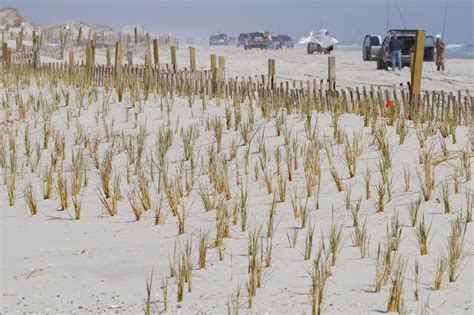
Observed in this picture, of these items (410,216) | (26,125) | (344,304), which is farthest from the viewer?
(26,125)

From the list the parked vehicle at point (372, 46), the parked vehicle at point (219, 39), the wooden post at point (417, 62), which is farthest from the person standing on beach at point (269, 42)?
the wooden post at point (417, 62)

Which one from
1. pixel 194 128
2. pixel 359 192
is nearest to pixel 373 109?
pixel 194 128

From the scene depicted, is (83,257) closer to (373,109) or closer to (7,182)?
(7,182)

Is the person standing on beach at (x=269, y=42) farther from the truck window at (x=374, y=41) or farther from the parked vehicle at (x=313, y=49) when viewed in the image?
the truck window at (x=374, y=41)

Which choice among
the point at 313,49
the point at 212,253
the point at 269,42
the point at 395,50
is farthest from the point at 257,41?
the point at 212,253

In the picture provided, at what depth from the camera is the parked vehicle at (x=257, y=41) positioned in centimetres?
4972

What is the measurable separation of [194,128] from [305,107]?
1.47m

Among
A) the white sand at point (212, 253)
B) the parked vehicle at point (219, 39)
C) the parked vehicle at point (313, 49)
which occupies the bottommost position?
the white sand at point (212, 253)

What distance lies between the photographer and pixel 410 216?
5.33m

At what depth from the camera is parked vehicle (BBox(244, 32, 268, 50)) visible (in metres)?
49.7

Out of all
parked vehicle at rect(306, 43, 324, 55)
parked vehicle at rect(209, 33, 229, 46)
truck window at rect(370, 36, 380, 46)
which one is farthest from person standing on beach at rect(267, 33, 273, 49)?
truck window at rect(370, 36, 380, 46)

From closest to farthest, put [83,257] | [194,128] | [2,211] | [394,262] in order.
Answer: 1. [394,262]
2. [83,257]
3. [2,211]
4. [194,128]

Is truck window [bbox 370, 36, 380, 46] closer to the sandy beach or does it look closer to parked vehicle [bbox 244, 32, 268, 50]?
the sandy beach

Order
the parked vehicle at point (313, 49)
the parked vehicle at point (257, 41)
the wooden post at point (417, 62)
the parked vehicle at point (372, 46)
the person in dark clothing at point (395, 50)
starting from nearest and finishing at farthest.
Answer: the wooden post at point (417, 62), the person in dark clothing at point (395, 50), the parked vehicle at point (372, 46), the parked vehicle at point (313, 49), the parked vehicle at point (257, 41)
